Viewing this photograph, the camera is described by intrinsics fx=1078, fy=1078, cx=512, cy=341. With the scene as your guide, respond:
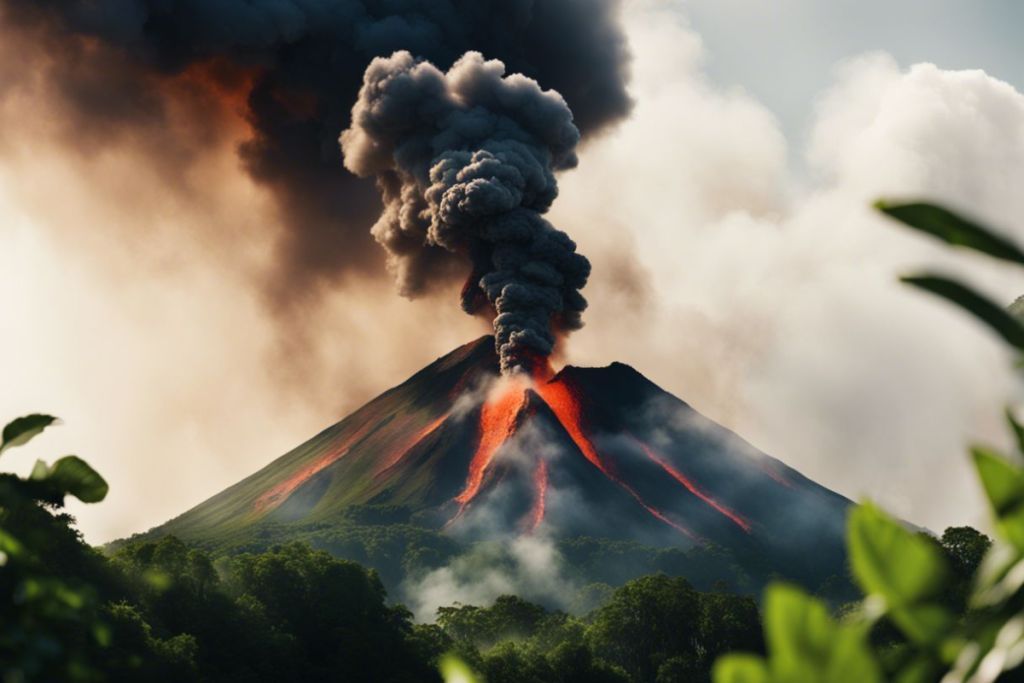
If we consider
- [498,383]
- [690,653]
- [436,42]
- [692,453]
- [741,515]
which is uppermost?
[436,42]

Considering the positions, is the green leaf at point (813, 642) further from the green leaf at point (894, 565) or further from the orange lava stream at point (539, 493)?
the orange lava stream at point (539, 493)

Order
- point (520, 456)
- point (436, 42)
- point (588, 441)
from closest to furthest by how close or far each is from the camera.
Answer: point (436, 42) < point (520, 456) < point (588, 441)

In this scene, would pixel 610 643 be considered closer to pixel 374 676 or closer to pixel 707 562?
pixel 374 676

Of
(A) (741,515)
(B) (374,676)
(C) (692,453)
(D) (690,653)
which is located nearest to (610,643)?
(D) (690,653)

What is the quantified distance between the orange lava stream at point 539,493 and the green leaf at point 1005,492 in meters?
91.5

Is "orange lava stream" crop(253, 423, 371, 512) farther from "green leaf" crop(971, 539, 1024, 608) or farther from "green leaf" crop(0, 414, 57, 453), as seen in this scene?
"green leaf" crop(971, 539, 1024, 608)

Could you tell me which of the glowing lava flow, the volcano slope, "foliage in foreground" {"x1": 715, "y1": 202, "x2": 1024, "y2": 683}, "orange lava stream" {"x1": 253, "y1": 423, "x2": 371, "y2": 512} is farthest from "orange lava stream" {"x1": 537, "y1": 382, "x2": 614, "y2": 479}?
"foliage in foreground" {"x1": 715, "y1": 202, "x2": 1024, "y2": 683}

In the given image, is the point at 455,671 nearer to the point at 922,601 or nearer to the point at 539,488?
the point at 922,601

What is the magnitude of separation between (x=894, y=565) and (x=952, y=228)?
0.50ft

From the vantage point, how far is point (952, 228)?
48cm

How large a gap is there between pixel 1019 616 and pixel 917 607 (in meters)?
0.07

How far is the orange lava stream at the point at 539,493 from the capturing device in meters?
92.6

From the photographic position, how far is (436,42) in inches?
3425

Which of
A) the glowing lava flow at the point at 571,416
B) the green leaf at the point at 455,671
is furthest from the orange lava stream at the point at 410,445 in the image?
the green leaf at the point at 455,671
